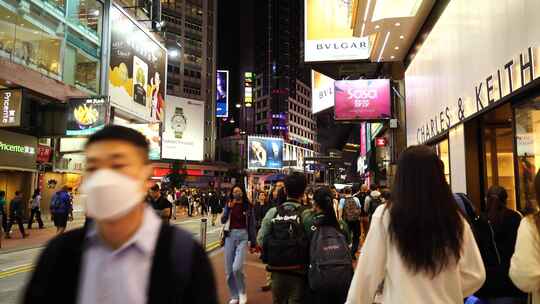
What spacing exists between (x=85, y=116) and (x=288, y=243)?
751 inches

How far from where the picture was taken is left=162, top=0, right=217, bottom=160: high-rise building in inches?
3469

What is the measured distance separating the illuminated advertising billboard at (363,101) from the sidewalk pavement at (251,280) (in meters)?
8.23

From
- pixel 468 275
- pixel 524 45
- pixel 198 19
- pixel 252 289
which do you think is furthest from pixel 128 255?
pixel 198 19

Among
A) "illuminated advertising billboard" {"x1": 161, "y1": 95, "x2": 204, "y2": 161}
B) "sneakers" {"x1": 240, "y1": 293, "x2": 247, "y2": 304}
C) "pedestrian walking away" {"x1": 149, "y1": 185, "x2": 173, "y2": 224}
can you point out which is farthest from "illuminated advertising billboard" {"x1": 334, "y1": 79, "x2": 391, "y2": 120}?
"illuminated advertising billboard" {"x1": 161, "y1": 95, "x2": 204, "y2": 161}

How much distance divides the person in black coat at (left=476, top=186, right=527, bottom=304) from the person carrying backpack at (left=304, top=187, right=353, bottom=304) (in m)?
1.12

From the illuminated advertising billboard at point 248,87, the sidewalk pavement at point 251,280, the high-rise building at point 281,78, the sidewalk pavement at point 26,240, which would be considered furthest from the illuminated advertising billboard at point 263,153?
the sidewalk pavement at point 251,280

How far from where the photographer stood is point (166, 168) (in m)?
71.7

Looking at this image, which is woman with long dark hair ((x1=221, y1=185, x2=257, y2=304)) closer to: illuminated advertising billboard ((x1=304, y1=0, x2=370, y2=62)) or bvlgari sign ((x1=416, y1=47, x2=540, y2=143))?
bvlgari sign ((x1=416, y1=47, x2=540, y2=143))

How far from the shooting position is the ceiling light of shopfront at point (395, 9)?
11.8 meters

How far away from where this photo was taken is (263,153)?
8319 centimetres

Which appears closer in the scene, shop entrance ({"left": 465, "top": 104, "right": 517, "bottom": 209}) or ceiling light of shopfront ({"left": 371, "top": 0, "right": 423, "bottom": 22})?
shop entrance ({"left": 465, "top": 104, "right": 517, "bottom": 209})

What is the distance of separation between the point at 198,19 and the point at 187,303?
313 ft

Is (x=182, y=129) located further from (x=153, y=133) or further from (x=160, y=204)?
(x=160, y=204)

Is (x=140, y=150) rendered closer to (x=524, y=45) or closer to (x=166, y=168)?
(x=524, y=45)
